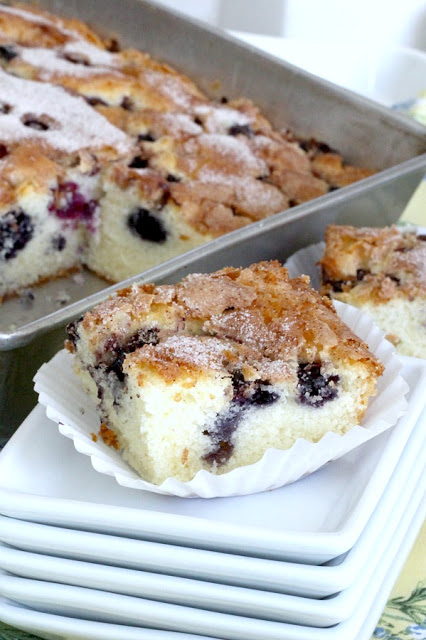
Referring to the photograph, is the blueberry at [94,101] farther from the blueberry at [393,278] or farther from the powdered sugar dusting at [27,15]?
the blueberry at [393,278]

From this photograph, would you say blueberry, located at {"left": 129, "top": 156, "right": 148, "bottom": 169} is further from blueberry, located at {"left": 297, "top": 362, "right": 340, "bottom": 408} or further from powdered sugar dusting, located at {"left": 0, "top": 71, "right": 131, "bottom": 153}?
blueberry, located at {"left": 297, "top": 362, "right": 340, "bottom": 408}

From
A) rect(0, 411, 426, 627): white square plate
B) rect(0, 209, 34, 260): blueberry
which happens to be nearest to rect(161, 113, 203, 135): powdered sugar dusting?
rect(0, 209, 34, 260): blueberry

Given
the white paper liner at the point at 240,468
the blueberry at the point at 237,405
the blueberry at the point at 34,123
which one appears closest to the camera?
the white paper liner at the point at 240,468

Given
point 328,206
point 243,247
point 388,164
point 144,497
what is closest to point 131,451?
point 144,497

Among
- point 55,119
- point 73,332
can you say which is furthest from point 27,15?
point 73,332

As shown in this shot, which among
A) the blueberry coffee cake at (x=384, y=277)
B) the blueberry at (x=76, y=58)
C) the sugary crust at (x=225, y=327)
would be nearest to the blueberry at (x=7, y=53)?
the blueberry at (x=76, y=58)

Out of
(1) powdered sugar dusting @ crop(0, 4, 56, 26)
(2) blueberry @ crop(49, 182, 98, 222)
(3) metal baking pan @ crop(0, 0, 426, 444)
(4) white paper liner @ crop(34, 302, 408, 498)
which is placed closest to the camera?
(4) white paper liner @ crop(34, 302, 408, 498)

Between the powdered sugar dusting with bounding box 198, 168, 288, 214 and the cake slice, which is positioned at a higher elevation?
the powdered sugar dusting with bounding box 198, 168, 288, 214
